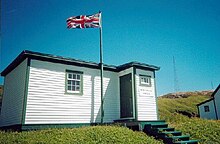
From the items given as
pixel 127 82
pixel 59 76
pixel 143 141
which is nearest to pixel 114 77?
pixel 127 82

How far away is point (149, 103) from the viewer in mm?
14727

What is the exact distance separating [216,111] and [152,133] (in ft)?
82.4

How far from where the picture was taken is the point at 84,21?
48.0 feet

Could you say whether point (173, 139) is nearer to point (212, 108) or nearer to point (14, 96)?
point (14, 96)

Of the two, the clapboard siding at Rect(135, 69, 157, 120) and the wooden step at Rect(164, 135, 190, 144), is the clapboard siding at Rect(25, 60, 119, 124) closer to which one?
the clapboard siding at Rect(135, 69, 157, 120)

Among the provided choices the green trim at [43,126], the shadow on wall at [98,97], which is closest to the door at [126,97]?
the shadow on wall at [98,97]

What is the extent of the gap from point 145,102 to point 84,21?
757 centimetres

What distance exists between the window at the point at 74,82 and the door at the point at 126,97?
347 cm

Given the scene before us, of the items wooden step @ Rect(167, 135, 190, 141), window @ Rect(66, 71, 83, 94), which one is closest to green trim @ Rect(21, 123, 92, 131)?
window @ Rect(66, 71, 83, 94)

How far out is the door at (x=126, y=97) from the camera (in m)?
14.5

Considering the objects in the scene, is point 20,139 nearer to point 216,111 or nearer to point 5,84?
point 5,84

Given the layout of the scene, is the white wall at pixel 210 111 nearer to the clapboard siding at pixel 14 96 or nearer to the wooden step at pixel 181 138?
the wooden step at pixel 181 138

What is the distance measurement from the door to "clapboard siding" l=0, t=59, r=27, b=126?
721 centimetres

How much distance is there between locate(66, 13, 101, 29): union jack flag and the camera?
14500 mm
